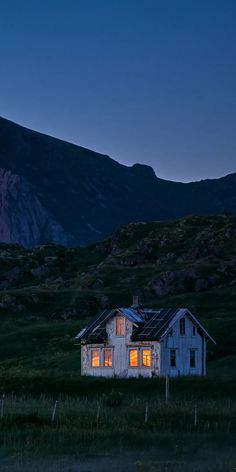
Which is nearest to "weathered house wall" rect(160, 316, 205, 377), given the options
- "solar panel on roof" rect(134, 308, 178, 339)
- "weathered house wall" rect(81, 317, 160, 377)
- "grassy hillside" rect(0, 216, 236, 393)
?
"solar panel on roof" rect(134, 308, 178, 339)

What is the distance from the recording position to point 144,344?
88125 mm

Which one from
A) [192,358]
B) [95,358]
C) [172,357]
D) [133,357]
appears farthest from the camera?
[95,358]

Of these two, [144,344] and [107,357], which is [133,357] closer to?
[144,344]

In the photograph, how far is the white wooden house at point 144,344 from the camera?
286 ft

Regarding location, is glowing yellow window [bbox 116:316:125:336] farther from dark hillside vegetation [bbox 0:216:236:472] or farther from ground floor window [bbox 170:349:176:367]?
dark hillside vegetation [bbox 0:216:236:472]

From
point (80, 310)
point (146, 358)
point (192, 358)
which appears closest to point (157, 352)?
point (146, 358)

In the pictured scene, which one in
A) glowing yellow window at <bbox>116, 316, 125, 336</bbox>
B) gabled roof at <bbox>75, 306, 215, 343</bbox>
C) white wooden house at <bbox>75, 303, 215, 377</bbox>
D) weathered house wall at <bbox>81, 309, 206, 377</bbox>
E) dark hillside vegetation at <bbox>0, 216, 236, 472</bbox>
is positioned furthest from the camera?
glowing yellow window at <bbox>116, 316, 125, 336</bbox>

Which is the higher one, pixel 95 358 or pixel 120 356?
pixel 120 356

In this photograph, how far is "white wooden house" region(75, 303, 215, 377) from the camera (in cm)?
8725

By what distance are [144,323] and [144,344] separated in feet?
8.75

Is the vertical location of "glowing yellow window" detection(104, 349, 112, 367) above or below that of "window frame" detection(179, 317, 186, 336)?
below

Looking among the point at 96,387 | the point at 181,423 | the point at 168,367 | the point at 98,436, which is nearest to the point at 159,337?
the point at 168,367

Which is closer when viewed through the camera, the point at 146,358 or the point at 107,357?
the point at 146,358

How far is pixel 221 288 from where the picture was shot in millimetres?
174500
